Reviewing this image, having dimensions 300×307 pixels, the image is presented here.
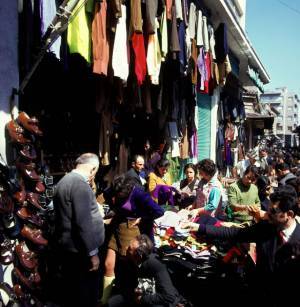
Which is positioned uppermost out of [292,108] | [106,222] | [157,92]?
[292,108]

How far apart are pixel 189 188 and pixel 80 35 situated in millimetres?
3521

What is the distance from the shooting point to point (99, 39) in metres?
3.81

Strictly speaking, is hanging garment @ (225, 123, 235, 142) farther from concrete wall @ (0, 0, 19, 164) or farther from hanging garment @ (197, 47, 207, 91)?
concrete wall @ (0, 0, 19, 164)

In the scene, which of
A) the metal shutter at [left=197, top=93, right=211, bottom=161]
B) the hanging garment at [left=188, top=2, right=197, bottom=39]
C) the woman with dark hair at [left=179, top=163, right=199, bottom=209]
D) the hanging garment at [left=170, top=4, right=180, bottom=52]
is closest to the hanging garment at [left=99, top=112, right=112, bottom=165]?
the hanging garment at [left=170, top=4, right=180, bottom=52]

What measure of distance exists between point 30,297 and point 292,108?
92.3 m

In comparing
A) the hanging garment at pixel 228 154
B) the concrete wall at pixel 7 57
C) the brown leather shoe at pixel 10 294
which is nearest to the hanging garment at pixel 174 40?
the concrete wall at pixel 7 57

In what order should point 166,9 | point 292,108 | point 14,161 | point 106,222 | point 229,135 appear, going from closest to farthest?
point 14,161
point 106,222
point 166,9
point 229,135
point 292,108

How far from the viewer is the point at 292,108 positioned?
8769 centimetres

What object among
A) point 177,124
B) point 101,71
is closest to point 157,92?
point 177,124

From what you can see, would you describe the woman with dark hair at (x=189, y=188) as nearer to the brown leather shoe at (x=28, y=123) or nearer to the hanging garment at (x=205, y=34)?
the hanging garment at (x=205, y=34)

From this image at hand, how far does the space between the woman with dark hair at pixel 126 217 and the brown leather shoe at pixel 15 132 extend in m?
1.29

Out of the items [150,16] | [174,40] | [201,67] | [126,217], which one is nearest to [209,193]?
[126,217]

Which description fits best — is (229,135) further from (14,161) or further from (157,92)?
(14,161)

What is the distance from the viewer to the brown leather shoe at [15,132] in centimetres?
318
